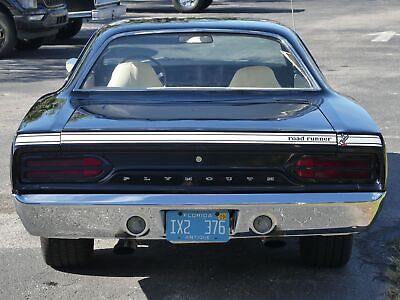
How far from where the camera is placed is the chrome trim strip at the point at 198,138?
4.26 meters

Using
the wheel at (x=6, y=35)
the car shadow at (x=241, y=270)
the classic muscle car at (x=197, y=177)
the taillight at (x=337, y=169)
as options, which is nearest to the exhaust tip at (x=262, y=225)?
the classic muscle car at (x=197, y=177)

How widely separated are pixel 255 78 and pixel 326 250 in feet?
3.75

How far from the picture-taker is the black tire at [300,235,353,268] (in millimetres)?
4895

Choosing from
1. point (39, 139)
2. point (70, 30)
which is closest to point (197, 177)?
point (39, 139)

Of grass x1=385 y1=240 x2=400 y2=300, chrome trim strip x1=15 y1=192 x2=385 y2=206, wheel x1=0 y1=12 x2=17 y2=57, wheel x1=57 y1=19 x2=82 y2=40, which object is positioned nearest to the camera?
chrome trim strip x1=15 y1=192 x2=385 y2=206

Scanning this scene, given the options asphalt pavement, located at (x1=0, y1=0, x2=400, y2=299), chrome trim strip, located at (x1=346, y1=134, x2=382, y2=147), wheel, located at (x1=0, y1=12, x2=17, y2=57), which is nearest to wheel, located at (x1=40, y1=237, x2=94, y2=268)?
asphalt pavement, located at (x1=0, y1=0, x2=400, y2=299)

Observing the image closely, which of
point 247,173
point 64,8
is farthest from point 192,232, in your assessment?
point 64,8

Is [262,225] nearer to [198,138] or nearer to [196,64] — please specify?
[198,138]

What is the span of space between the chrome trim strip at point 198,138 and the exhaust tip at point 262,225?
1.23 feet

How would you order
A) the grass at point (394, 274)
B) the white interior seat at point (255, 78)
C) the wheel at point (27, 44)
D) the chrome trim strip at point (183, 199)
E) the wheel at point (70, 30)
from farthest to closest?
the wheel at point (70, 30), the wheel at point (27, 44), the white interior seat at point (255, 78), the grass at point (394, 274), the chrome trim strip at point (183, 199)

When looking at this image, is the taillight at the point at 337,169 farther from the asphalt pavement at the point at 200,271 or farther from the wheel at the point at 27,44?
the wheel at the point at 27,44

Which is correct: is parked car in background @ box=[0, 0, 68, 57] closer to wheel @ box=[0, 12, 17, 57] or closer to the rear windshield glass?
wheel @ box=[0, 12, 17, 57]

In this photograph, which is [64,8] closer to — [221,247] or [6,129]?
[6,129]

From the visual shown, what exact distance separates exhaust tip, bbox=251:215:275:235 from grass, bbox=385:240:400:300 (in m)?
0.88
